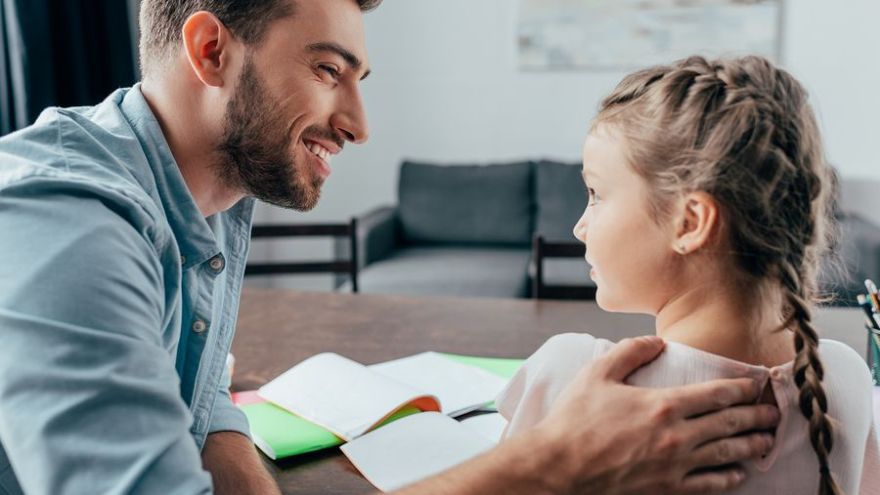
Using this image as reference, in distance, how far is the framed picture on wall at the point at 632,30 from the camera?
3910mm

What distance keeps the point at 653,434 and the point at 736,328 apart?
0.13 metres

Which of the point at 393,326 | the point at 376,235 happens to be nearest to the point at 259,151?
the point at 393,326

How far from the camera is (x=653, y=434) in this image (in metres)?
0.71

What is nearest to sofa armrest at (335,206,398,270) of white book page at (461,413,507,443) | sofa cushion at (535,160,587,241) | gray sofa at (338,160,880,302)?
gray sofa at (338,160,880,302)

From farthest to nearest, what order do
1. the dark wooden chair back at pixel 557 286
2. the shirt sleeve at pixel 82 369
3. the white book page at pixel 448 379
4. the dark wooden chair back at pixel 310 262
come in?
the dark wooden chair back at pixel 310 262 < the dark wooden chair back at pixel 557 286 < the white book page at pixel 448 379 < the shirt sleeve at pixel 82 369

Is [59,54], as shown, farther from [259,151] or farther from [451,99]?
[259,151]

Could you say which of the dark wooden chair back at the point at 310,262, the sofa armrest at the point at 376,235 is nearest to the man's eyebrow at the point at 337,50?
the dark wooden chair back at the point at 310,262

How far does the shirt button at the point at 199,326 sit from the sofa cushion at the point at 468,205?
9.78 feet

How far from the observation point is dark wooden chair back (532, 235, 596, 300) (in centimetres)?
191

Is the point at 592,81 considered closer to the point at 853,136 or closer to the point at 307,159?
the point at 853,136

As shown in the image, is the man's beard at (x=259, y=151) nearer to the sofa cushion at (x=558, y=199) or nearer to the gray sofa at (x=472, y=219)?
the gray sofa at (x=472, y=219)

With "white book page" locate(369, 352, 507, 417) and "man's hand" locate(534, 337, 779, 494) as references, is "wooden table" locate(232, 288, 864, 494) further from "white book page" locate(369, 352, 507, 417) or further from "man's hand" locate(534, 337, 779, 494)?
"man's hand" locate(534, 337, 779, 494)

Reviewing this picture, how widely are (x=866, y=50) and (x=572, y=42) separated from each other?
1.34m

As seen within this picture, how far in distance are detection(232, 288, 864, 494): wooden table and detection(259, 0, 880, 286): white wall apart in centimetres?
268
